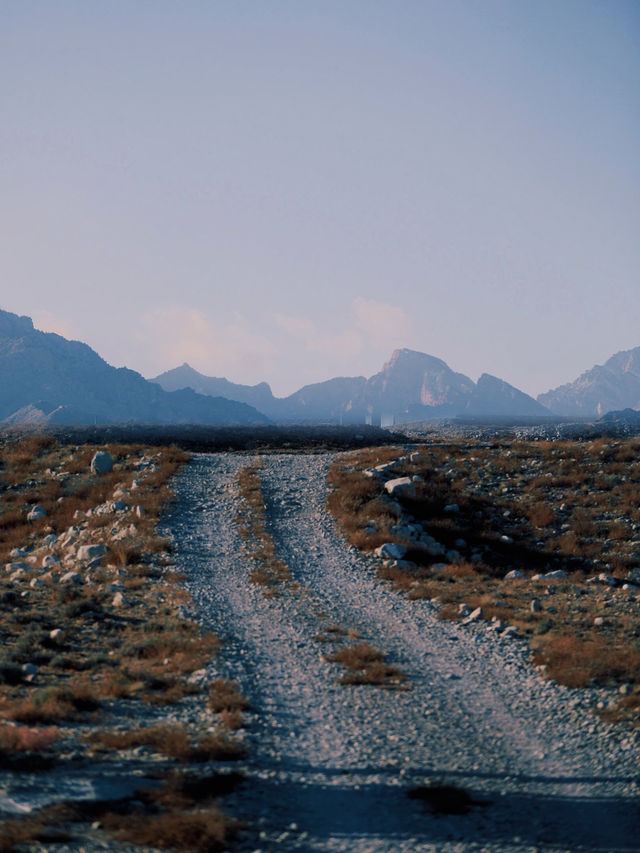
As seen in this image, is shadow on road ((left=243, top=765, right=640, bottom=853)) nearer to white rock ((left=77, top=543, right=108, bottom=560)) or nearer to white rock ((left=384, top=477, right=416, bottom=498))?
white rock ((left=77, top=543, right=108, bottom=560))

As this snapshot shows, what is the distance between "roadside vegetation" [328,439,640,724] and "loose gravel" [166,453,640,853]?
1057 millimetres

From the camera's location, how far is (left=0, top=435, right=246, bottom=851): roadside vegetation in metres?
7.84

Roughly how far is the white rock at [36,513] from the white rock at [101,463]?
5200mm

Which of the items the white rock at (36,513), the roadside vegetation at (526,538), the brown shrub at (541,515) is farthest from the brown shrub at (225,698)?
the white rock at (36,513)

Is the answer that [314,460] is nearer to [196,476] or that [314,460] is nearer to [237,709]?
[196,476]

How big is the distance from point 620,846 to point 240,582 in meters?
13.9

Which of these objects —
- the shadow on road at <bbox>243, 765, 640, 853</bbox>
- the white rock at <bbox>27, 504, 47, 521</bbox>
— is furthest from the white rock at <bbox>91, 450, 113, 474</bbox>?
the shadow on road at <bbox>243, 765, 640, 853</bbox>

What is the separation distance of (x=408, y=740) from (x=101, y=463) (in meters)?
29.5

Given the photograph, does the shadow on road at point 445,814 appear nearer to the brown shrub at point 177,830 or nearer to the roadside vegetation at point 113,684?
the brown shrub at point 177,830

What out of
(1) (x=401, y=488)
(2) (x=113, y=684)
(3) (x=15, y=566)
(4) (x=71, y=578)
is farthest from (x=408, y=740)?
(1) (x=401, y=488)

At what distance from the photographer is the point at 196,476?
113ft

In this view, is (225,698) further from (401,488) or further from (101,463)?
(101,463)

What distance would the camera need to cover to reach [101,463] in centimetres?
3650

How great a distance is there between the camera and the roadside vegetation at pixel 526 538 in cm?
1490
